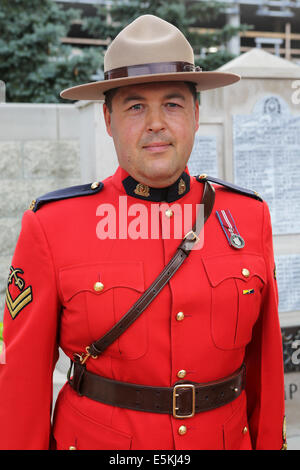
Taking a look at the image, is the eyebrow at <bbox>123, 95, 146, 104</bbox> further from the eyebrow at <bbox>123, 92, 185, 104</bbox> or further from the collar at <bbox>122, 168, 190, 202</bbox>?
the collar at <bbox>122, 168, 190, 202</bbox>

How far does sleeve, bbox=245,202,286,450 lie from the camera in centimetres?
186

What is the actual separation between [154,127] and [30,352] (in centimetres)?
78

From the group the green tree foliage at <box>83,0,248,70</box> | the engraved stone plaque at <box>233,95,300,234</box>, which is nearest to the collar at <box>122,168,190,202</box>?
the engraved stone plaque at <box>233,95,300,234</box>

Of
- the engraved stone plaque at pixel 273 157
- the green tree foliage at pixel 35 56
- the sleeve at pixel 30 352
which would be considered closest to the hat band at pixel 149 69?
the sleeve at pixel 30 352

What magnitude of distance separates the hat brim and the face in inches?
1.2

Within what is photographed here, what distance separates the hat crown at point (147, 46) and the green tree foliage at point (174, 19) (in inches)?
339

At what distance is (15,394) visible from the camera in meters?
1.64

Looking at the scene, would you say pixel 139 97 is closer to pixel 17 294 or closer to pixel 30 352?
pixel 17 294

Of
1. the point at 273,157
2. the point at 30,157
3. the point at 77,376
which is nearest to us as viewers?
the point at 77,376

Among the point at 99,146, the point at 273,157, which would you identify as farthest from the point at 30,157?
the point at 273,157

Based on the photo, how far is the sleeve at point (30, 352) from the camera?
5.37 ft

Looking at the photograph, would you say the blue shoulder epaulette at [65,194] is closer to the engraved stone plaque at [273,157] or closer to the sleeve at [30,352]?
the sleeve at [30,352]

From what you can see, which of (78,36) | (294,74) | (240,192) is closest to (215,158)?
(294,74)

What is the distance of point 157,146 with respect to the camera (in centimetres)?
162
